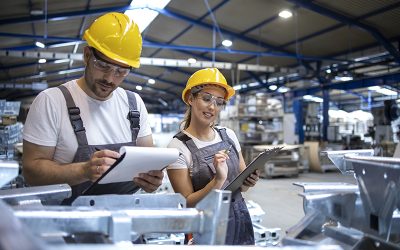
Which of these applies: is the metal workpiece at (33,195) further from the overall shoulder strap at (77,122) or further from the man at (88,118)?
the overall shoulder strap at (77,122)

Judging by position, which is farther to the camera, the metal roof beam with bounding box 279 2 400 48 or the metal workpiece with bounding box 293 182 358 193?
the metal roof beam with bounding box 279 2 400 48

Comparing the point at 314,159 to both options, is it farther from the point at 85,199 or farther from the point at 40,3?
the point at 85,199

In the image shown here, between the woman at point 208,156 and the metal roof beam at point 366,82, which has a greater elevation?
the metal roof beam at point 366,82

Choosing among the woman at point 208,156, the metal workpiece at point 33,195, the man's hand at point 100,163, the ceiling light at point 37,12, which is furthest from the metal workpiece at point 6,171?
the ceiling light at point 37,12

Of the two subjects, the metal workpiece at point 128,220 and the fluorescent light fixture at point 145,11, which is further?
the fluorescent light fixture at point 145,11

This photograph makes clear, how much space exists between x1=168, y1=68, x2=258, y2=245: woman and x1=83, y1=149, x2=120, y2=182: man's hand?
623 millimetres

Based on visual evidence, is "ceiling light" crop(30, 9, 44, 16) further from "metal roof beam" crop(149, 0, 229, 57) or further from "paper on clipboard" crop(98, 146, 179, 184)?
"paper on clipboard" crop(98, 146, 179, 184)

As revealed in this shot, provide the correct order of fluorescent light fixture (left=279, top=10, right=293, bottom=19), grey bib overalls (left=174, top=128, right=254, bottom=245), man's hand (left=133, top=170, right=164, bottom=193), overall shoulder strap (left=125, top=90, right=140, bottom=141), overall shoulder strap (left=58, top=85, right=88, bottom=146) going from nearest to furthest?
man's hand (left=133, top=170, right=164, bottom=193), overall shoulder strap (left=58, top=85, right=88, bottom=146), overall shoulder strap (left=125, top=90, right=140, bottom=141), grey bib overalls (left=174, top=128, right=254, bottom=245), fluorescent light fixture (left=279, top=10, right=293, bottom=19)

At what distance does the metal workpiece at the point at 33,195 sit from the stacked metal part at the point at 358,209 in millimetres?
785

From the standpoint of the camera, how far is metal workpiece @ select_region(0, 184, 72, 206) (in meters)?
1.13

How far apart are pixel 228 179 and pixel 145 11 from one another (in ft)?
29.7

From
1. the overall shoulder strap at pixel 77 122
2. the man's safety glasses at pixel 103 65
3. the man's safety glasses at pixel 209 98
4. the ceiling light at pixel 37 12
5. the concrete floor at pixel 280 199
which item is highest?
the ceiling light at pixel 37 12

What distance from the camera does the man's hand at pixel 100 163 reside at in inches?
55.6

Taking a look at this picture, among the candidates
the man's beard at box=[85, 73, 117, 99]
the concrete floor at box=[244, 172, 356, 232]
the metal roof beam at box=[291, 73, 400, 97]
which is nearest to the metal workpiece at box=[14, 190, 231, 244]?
the man's beard at box=[85, 73, 117, 99]
